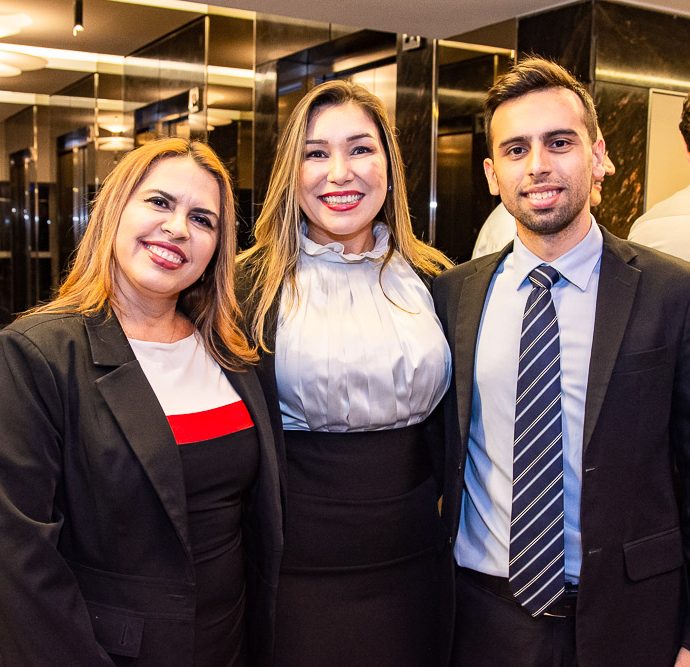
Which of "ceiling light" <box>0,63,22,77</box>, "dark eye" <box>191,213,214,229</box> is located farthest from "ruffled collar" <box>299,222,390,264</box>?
"ceiling light" <box>0,63,22,77</box>

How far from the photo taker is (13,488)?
5.83ft

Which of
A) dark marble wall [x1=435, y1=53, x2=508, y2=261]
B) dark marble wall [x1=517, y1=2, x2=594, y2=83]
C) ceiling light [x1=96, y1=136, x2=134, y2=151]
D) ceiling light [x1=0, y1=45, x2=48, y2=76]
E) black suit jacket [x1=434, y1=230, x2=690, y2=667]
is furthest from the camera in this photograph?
ceiling light [x1=96, y1=136, x2=134, y2=151]

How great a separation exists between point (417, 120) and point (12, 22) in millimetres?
3787

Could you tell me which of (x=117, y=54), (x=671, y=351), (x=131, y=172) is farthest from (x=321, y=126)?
(x=117, y=54)

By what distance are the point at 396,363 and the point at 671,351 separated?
2.58 feet

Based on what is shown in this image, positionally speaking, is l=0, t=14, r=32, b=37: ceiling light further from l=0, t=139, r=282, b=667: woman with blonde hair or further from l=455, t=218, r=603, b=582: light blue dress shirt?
l=455, t=218, r=603, b=582: light blue dress shirt

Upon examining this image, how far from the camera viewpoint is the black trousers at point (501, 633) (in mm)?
2078

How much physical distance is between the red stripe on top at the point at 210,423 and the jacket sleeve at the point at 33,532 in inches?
11.1

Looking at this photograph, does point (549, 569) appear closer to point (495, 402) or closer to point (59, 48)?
point (495, 402)

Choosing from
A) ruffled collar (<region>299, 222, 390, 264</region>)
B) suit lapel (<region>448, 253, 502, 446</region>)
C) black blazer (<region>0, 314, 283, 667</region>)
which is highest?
ruffled collar (<region>299, 222, 390, 264</region>)

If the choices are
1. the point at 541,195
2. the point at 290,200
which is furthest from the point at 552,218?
the point at 290,200

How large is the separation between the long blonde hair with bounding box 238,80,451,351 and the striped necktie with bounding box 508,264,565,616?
2.53 ft

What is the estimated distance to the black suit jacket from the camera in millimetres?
1999

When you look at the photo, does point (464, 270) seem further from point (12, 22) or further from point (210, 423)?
point (12, 22)
